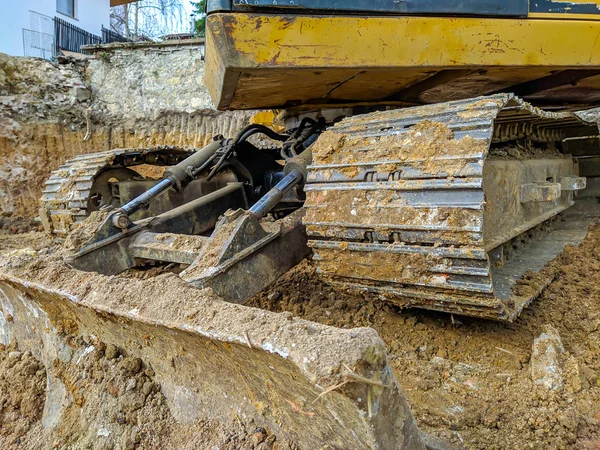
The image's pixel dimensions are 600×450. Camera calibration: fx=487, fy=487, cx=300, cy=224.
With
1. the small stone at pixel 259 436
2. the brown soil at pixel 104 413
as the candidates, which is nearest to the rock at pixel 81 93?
the brown soil at pixel 104 413

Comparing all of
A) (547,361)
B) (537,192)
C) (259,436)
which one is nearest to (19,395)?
(259,436)

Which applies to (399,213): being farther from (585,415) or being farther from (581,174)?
(581,174)

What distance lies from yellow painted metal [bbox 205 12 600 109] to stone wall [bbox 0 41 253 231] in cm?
667

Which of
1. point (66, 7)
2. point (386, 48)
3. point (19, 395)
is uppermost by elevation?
point (66, 7)

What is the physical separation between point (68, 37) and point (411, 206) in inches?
784

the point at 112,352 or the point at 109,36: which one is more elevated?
the point at 109,36

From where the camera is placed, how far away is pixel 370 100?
3123 mm

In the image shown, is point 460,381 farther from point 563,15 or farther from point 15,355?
point 15,355

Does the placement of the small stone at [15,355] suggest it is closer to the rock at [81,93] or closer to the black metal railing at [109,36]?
the rock at [81,93]

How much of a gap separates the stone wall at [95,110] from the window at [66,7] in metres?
11.4

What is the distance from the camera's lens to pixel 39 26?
17.3 metres

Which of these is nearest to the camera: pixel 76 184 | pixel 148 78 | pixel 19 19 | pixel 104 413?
pixel 104 413

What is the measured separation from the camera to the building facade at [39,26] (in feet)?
55.1

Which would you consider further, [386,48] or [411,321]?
[411,321]
